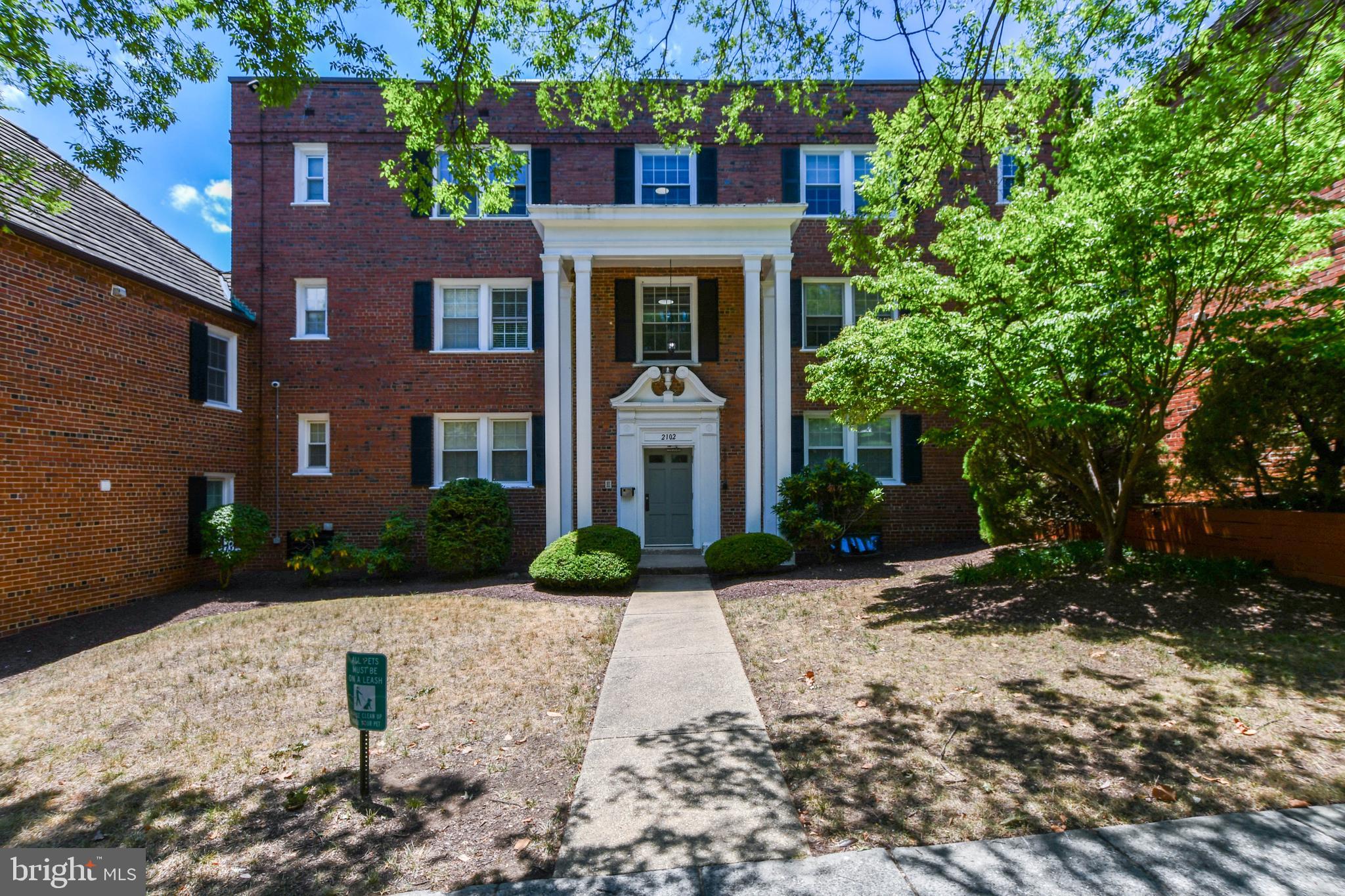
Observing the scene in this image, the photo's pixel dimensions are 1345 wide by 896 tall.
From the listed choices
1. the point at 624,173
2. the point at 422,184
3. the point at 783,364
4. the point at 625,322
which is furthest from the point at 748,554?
the point at 624,173

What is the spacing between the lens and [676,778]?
3.90 metres

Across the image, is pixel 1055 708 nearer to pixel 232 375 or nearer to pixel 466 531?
pixel 466 531

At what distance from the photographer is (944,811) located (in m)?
3.38

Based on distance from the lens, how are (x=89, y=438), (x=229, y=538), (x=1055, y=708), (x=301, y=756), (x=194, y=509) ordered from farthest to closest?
(x=194, y=509)
(x=229, y=538)
(x=89, y=438)
(x=1055, y=708)
(x=301, y=756)

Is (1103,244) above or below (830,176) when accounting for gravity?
below

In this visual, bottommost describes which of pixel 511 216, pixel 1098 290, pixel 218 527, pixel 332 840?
pixel 332 840

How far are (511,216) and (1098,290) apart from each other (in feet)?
34.9

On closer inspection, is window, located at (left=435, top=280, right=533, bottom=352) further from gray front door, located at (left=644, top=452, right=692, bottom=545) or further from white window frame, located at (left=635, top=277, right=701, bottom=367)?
gray front door, located at (left=644, top=452, right=692, bottom=545)

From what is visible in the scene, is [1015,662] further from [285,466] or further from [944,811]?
[285,466]

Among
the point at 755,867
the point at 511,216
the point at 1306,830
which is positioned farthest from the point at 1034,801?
the point at 511,216

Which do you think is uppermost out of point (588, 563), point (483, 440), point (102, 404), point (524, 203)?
point (524, 203)

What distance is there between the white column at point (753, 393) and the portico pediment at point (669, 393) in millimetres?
1444

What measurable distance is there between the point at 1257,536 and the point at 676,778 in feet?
25.0

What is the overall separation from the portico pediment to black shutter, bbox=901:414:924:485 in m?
3.79
